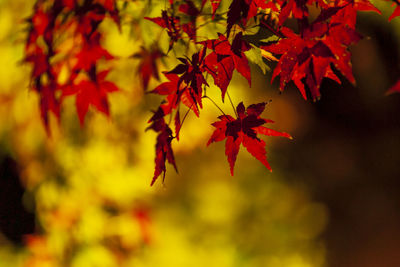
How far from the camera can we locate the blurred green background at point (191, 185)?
229 cm

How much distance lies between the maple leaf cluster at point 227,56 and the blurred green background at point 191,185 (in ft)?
1.18

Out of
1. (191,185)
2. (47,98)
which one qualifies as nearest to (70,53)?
(47,98)

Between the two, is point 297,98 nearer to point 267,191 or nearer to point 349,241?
point 267,191

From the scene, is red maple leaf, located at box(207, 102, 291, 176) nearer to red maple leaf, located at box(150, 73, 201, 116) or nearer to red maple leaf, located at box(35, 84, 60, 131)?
red maple leaf, located at box(150, 73, 201, 116)

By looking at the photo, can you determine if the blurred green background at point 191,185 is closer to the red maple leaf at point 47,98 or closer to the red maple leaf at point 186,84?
the red maple leaf at point 47,98

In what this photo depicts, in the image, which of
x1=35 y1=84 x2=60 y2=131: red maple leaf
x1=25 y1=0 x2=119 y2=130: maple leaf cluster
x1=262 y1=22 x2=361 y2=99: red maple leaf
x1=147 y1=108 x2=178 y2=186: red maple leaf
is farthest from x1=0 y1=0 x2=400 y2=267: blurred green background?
x1=262 y1=22 x2=361 y2=99: red maple leaf

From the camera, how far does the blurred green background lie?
7.50 ft

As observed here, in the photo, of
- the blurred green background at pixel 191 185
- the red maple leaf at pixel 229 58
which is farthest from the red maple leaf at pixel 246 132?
the blurred green background at pixel 191 185

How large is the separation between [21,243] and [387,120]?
2.72 m

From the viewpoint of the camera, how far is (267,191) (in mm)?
2449

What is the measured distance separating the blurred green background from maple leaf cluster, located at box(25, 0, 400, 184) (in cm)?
36

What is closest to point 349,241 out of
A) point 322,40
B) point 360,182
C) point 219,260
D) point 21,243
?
point 360,182

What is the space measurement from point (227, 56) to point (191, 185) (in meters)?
1.36

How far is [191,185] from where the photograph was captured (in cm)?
239
